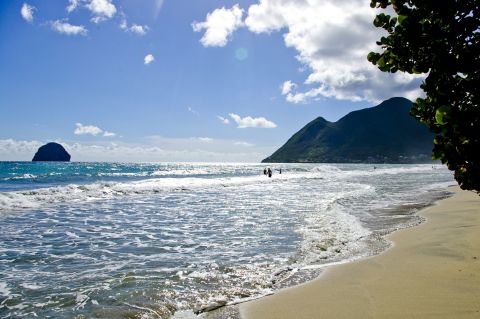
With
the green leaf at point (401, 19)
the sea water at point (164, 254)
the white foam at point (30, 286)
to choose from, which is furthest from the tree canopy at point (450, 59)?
the white foam at point (30, 286)

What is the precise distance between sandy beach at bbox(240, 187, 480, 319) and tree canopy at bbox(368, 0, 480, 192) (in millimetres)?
2994

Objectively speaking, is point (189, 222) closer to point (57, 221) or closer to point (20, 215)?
point (57, 221)

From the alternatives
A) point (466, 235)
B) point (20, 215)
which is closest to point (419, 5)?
point (466, 235)

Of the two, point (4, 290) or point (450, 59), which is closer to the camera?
point (450, 59)

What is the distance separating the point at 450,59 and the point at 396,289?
5.19 m

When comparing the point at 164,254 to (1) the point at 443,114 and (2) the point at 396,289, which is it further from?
(1) the point at 443,114

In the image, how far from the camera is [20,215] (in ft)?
72.1

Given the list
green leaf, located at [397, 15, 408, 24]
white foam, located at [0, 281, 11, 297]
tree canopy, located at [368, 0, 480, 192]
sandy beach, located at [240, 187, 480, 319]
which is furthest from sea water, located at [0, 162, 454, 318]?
green leaf, located at [397, 15, 408, 24]

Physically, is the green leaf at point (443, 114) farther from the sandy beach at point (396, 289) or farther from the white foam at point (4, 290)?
the white foam at point (4, 290)

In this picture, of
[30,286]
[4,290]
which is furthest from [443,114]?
[4,290]

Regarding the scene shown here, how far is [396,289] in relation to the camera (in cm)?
773

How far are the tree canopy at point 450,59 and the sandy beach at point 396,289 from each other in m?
2.99

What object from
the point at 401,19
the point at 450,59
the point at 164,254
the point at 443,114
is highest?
the point at 401,19

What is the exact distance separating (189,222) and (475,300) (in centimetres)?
1401
